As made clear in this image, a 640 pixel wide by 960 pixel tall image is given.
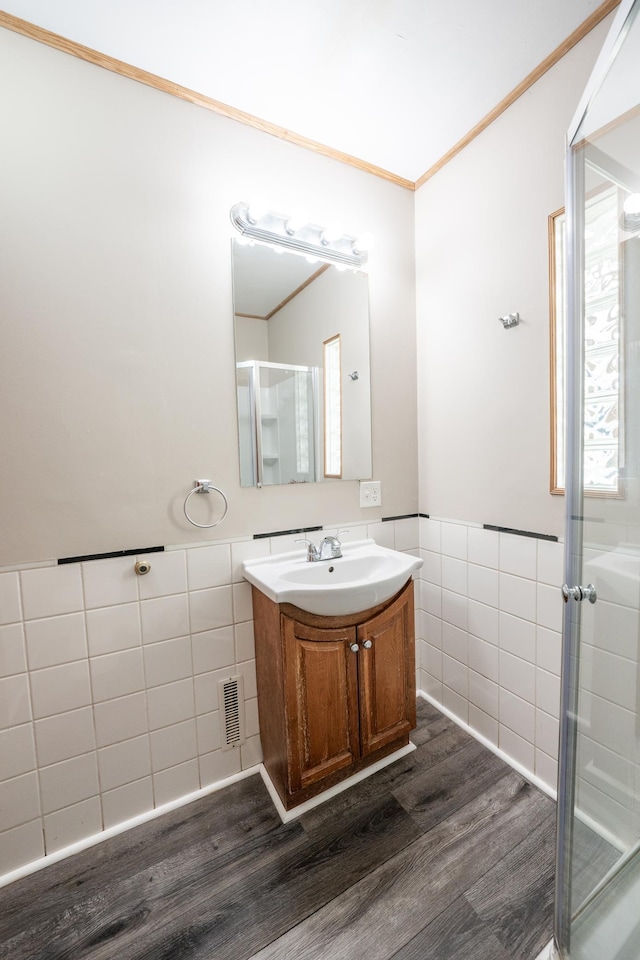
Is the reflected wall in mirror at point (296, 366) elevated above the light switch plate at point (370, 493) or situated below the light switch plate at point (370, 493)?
above

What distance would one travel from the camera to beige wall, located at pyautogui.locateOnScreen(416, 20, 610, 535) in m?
1.37

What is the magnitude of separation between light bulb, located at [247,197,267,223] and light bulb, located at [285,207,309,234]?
0.34ft

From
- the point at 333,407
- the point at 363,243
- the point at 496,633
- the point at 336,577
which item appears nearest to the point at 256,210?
the point at 363,243

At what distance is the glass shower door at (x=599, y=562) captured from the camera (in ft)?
3.24

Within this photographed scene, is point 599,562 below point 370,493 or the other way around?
below

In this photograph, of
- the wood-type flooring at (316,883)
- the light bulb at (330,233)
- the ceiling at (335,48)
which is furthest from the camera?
the light bulb at (330,233)

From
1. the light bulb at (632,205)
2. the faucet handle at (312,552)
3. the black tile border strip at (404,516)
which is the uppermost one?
the light bulb at (632,205)

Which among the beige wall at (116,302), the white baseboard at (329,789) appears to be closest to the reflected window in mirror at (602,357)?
the beige wall at (116,302)

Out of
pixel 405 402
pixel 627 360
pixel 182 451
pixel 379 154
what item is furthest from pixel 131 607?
pixel 379 154

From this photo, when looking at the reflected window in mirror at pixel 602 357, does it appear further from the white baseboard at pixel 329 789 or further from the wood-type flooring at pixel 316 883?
the white baseboard at pixel 329 789

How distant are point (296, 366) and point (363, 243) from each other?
616mm

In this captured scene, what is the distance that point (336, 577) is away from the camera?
63.4 inches

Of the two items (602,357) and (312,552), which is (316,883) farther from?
(602,357)

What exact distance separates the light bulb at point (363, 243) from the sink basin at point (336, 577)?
1286mm
